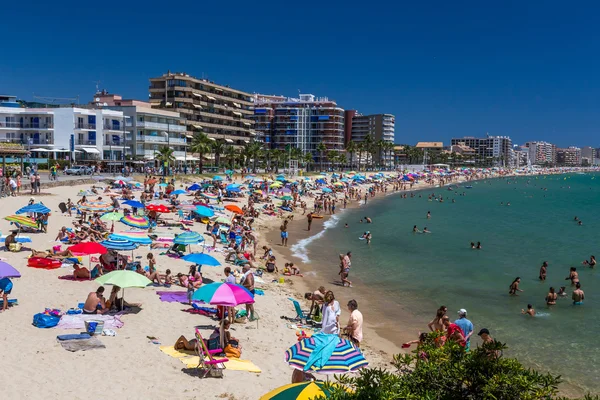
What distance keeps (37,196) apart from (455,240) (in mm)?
28470

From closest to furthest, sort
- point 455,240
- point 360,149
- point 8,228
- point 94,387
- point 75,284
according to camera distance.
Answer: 1. point 94,387
2. point 75,284
3. point 8,228
4. point 455,240
5. point 360,149

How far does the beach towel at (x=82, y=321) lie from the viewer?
11.2 metres

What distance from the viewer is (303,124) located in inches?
5015

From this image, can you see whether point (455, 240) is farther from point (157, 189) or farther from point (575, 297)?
point (157, 189)

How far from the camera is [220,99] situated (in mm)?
88688

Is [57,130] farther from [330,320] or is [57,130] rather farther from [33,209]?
[330,320]

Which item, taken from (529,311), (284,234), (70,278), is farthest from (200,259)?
(284,234)

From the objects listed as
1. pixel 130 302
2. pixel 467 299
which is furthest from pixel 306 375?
pixel 467 299

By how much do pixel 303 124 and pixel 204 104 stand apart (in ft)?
157

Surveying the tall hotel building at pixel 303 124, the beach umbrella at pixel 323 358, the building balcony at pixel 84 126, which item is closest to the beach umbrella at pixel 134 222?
the beach umbrella at pixel 323 358

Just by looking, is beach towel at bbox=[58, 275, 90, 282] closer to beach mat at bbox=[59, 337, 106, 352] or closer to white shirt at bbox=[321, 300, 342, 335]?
beach mat at bbox=[59, 337, 106, 352]

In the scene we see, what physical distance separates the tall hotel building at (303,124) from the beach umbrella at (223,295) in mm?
113399

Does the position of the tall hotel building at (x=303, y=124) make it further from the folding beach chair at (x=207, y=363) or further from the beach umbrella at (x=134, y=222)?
the folding beach chair at (x=207, y=363)

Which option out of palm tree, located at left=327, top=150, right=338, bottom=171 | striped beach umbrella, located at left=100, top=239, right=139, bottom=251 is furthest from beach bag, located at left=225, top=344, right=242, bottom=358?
palm tree, located at left=327, top=150, right=338, bottom=171
